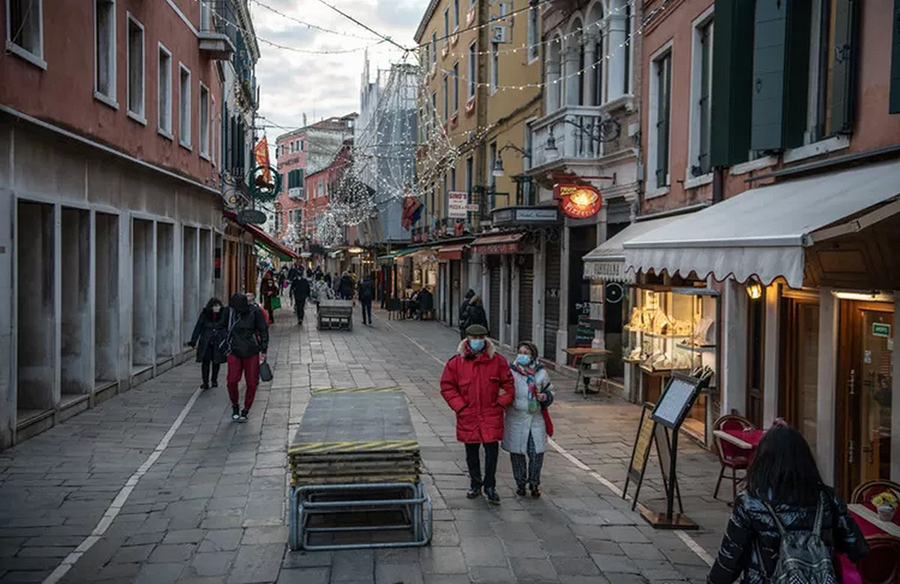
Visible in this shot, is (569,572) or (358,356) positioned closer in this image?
(569,572)

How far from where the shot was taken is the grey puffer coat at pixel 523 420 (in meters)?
7.83

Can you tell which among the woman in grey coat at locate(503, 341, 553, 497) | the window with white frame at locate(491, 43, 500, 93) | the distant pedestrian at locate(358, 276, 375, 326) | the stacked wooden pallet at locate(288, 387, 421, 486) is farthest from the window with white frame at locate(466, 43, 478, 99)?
the stacked wooden pallet at locate(288, 387, 421, 486)

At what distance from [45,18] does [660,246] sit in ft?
26.6

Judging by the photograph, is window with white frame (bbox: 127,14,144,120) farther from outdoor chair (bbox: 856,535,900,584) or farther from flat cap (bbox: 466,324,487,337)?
outdoor chair (bbox: 856,535,900,584)

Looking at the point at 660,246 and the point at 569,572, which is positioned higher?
the point at 660,246

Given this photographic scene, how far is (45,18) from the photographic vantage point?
414 inches

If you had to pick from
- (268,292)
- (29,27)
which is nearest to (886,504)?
(29,27)

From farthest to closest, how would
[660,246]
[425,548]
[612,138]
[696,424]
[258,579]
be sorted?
[612,138] → [696,424] → [660,246] → [425,548] → [258,579]

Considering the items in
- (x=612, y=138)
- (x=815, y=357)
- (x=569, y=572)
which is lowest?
(x=569, y=572)

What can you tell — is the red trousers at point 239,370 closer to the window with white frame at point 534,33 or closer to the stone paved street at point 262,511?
the stone paved street at point 262,511

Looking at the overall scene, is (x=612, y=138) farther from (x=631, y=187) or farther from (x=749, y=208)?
(x=749, y=208)

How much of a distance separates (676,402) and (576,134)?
9.91 meters

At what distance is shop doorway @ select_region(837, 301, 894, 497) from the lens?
23.7 feet

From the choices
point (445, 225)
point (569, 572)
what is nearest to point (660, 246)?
point (569, 572)
